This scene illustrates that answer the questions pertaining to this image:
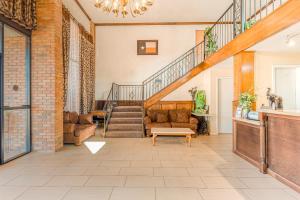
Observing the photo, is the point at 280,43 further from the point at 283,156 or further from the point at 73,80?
the point at 73,80

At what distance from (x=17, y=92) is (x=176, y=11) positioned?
257 inches

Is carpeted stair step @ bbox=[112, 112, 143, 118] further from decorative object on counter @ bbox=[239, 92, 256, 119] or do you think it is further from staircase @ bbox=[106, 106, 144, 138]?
decorative object on counter @ bbox=[239, 92, 256, 119]

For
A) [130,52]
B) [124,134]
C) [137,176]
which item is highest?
[130,52]

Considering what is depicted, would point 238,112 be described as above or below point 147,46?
below

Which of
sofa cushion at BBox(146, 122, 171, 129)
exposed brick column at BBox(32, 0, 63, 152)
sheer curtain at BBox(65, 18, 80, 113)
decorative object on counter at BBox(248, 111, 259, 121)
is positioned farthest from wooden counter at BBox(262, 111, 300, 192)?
sheer curtain at BBox(65, 18, 80, 113)

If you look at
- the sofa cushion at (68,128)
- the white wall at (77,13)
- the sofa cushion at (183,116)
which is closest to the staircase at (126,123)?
the sofa cushion at (183,116)

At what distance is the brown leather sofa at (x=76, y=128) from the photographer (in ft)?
20.6

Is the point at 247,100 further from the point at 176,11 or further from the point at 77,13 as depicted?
the point at 77,13

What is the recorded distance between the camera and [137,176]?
384 centimetres

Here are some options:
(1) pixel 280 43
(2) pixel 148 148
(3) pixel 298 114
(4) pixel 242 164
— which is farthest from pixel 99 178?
(1) pixel 280 43

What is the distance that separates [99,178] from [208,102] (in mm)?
5739

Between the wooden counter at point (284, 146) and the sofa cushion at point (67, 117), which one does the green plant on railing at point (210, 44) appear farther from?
the sofa cushion at point (67, 117)

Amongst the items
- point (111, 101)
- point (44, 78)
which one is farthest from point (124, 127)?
point (44, 78)

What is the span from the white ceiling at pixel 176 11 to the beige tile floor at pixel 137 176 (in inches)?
212
